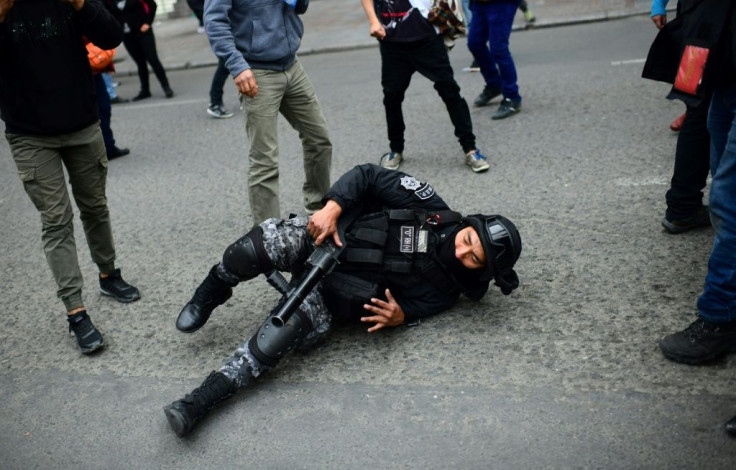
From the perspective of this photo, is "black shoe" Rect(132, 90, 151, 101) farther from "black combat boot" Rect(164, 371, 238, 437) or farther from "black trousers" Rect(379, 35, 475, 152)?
"black combat boot" Rect(164, 371, 238, 437)

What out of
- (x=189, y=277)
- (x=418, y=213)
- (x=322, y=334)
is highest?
(x=418, y=213)

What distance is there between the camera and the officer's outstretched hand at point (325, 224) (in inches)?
126

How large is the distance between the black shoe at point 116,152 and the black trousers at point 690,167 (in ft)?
15.6

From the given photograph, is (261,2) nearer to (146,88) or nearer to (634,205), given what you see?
(634,205)

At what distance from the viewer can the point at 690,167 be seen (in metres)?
3.81

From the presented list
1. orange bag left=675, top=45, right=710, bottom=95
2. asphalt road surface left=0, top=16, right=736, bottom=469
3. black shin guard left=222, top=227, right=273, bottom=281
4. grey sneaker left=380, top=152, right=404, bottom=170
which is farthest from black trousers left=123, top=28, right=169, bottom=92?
orange bag left=675, top=45, right=710, bottom=95

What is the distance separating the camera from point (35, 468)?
2801 mm

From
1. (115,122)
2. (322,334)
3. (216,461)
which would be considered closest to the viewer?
(216,461)

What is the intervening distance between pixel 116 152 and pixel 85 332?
3462 mm

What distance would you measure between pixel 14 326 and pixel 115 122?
4546 millimetres

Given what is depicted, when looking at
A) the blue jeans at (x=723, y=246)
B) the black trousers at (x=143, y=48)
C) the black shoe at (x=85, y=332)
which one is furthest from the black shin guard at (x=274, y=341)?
the black trousers at (x=143, y=48)

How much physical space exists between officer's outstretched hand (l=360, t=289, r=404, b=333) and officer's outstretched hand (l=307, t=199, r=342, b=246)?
307 millimetres

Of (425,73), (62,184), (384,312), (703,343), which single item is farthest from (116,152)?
(703,343)

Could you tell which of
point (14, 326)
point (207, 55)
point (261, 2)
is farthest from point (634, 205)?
point (207, 55)
